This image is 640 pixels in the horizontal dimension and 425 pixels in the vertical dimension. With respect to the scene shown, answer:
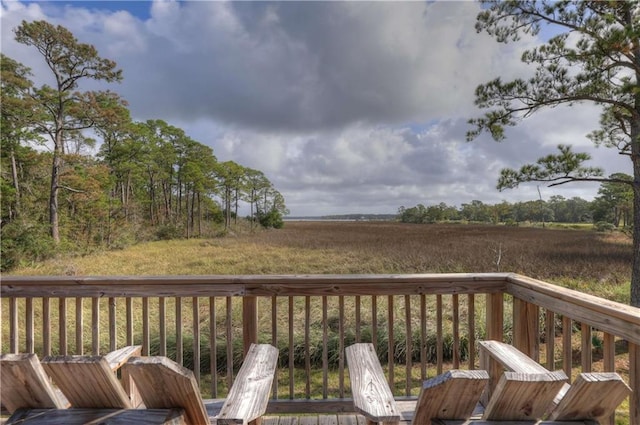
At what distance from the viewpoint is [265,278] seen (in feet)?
6.95

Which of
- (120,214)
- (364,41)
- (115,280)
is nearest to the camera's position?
(115,280)

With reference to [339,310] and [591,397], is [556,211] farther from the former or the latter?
[591,397]

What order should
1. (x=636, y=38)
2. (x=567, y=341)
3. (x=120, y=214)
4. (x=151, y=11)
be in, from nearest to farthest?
(x=567, y=341)
(x=636, y=38)
(x=151, y=11)
(x=120, y=214)

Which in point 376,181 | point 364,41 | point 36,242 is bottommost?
point 36,242

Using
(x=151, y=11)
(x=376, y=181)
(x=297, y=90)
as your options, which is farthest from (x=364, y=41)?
(x=376, y=181)

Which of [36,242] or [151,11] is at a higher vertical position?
[151,11]

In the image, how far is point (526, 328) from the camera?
6.82 ft

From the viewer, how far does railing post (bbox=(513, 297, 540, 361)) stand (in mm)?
2002

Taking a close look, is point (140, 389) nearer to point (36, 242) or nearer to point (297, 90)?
point (297, 90)

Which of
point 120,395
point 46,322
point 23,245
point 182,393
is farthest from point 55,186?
point 182,393

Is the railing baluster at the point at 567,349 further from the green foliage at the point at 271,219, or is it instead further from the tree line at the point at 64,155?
the green foliage at the point at 271,219

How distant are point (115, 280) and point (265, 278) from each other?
966 millimetres

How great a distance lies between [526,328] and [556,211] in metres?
14.2

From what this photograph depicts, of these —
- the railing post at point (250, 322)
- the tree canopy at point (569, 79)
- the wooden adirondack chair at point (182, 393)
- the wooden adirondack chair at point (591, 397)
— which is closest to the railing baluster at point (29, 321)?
the railing post at point (250, 322)
